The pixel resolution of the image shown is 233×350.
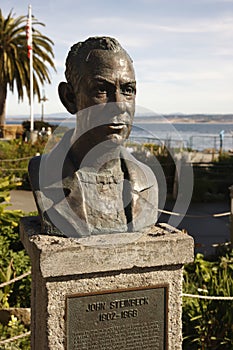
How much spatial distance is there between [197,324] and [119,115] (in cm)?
246

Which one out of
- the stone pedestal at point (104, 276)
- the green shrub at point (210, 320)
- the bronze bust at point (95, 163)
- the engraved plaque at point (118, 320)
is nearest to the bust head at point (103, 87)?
the bronze bust at point (95, 163)

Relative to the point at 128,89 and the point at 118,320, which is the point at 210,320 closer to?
the point at 118,320

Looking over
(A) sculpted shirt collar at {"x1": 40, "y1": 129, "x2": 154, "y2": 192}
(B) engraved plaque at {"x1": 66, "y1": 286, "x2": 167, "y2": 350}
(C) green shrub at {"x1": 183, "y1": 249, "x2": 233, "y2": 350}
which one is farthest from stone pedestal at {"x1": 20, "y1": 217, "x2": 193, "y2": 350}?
(C) green shrub at {"x1": 183, "y1": 249, "x2": 233, "y2": 350}

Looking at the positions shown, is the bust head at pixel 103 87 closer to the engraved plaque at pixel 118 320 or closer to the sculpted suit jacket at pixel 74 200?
the sculpted suit jacket at pixel 74 200

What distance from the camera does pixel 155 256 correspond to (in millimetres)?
2791

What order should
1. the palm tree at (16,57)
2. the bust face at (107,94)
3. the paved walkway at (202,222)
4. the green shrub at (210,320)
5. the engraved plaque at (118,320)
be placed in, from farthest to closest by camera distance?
1. the palm tree at (16,57)
2. the paved walkway at (202,222)
3. the green shrub at (210,320)
4. the engraved plaque at (118,320)
5. the bust face at (107,94)

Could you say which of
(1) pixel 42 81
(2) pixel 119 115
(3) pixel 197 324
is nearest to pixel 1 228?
(3) pixel 197 324

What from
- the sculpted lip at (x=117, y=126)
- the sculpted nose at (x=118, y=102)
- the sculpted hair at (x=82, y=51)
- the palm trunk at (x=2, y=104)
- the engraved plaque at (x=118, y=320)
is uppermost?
the palm trunk at (x=2, y=104)

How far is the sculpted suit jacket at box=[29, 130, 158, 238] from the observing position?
108 inches

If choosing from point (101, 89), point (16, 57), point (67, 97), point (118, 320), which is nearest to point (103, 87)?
point (101, 89)

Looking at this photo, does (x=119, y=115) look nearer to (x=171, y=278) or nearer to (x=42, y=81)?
(x=171, y=278)

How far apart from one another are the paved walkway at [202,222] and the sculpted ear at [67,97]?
352cm

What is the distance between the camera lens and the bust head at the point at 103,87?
8.44ft

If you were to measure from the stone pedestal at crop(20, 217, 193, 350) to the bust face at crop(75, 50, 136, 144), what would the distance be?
0.65m
